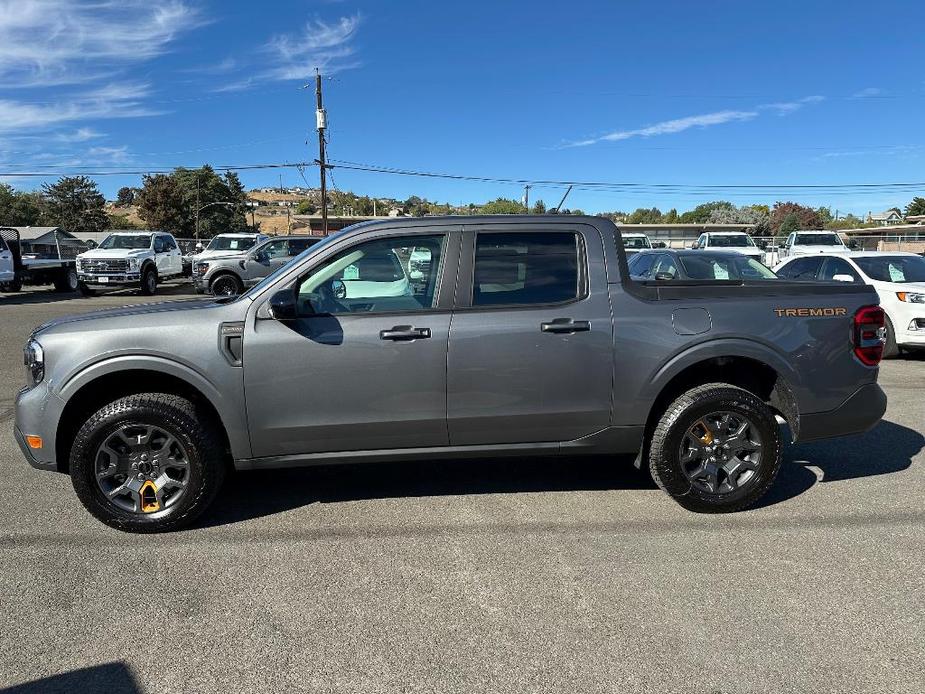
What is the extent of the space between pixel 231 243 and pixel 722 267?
1770 cm

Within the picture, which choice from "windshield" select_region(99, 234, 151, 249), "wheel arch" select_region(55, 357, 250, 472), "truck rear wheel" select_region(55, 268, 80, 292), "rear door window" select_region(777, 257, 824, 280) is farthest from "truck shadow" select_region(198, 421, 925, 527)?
"truck rear wheel" select_region(55, 268, 80, 292)

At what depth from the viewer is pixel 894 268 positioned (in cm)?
995

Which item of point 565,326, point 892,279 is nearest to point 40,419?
point 565,326

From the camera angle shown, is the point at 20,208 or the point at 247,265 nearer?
the point at 247,265

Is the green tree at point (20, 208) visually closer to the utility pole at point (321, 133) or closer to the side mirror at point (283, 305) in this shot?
the utility pole at point (321, 133)

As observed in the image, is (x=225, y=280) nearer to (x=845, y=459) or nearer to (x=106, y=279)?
(x=106, y=279)

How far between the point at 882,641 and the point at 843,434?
1.76m

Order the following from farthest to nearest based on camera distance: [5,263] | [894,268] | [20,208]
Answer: [20,208], [5,263], [894,268]

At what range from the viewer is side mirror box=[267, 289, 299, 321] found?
360 cm

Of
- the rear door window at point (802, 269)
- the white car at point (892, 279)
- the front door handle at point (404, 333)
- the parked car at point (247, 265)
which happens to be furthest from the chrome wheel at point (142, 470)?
the parked car at point (247, 265)

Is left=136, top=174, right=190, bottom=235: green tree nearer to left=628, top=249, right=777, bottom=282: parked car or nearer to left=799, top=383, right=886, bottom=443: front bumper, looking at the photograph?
left=628, top=249, right=777, bottom=282: parked car

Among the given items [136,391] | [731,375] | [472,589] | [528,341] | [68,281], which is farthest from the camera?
[68,281]

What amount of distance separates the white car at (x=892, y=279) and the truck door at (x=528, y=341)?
6489mm

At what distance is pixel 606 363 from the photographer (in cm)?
390
